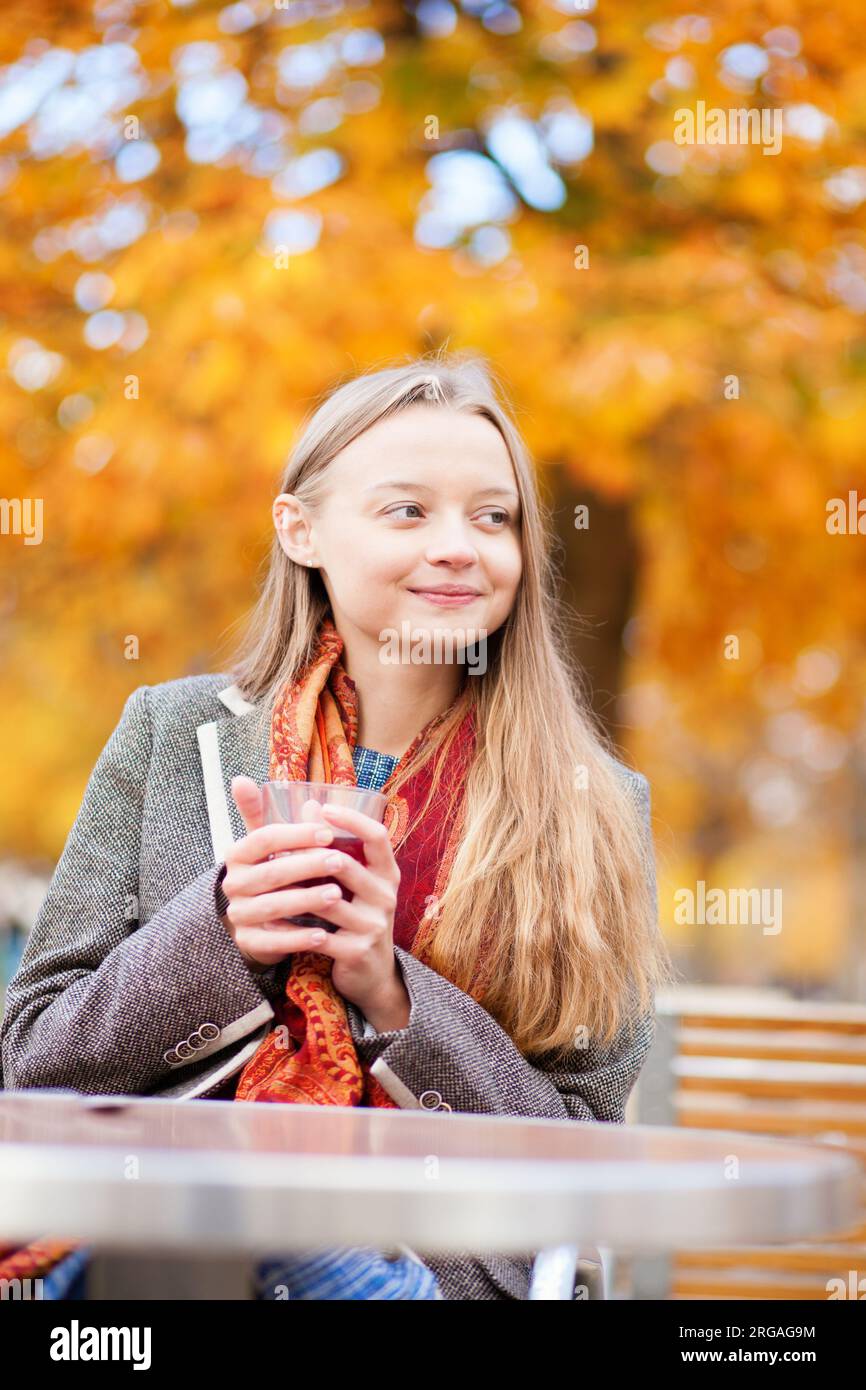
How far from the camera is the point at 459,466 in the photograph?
2445mm

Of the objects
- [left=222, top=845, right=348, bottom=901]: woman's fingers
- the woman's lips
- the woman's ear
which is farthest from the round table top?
the woman's ear

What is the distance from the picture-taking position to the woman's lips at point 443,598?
2.42 meters

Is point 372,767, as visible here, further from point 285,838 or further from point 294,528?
point 285,838

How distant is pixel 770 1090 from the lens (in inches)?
160

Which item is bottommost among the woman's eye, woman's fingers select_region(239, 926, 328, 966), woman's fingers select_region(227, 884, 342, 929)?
woman's fingers select_region(239, 926, 328, 966)

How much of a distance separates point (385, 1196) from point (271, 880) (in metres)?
0.83

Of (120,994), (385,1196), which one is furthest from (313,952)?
(385,1196)

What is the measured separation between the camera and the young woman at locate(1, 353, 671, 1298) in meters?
2.09

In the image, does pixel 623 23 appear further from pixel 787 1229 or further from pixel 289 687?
pixel 787 1229

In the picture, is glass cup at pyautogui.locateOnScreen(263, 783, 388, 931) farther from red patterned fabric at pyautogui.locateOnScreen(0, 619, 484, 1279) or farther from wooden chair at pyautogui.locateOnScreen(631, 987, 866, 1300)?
wooden chair at pyautogui.locateOnScreen(631, 987, 866, 1300)

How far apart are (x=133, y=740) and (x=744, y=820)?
20574 millimetres

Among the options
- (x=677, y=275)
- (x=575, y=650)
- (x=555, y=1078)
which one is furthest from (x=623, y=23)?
(x=555, y=1078)

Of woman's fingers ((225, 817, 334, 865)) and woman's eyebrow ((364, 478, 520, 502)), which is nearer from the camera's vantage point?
woman's fingers ((225, 817, 334, 865))

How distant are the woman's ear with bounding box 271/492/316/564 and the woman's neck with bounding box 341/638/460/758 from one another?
171 mm
